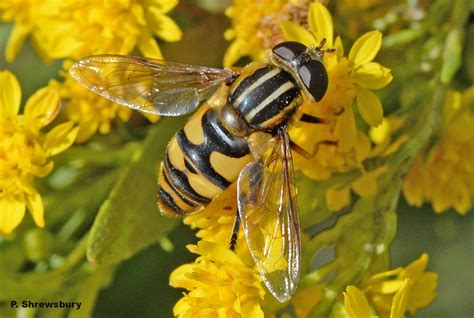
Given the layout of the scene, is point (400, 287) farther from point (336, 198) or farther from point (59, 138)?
point (59, 138)

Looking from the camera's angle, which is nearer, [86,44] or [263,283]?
[263,283]

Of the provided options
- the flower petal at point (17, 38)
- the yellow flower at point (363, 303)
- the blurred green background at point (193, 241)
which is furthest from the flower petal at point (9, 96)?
the yellow flower at point (363, 303)

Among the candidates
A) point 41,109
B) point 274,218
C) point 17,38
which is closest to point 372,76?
point 274,218

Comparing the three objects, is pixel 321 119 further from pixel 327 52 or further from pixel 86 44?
pixel 86 44

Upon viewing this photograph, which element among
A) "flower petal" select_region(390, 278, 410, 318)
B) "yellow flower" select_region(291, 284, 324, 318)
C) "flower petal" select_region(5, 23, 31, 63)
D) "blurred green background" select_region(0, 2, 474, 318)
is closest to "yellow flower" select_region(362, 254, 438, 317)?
"flower petal" select_region(390, 278, 410, 318)

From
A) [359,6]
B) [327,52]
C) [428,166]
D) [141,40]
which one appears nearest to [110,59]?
[141,40]

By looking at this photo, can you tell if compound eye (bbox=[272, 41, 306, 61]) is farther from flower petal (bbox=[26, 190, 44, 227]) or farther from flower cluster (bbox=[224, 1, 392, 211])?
flower petal (bbox=[26, 190, 44, 227])
